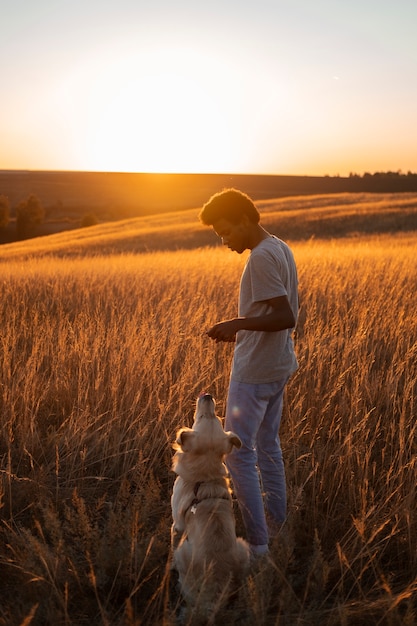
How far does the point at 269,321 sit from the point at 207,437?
0.62 metres

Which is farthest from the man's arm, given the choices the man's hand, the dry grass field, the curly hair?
the dry grass field

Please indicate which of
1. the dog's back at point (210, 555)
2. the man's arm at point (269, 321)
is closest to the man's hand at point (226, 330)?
the man's arm at point (269, 321)

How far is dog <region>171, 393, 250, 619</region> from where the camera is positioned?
247 centimetres

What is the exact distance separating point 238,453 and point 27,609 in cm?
121

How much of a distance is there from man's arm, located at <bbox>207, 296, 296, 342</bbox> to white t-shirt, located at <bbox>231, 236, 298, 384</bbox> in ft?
0.16

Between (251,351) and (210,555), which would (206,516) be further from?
(251,351)

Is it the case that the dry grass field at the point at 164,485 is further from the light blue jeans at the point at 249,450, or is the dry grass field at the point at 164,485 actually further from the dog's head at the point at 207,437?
the dog's head at the point at 207,437

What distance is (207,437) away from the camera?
2.56 meters

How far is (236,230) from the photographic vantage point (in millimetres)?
2871

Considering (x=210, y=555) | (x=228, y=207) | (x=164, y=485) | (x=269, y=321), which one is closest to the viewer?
(x=210, y=555)

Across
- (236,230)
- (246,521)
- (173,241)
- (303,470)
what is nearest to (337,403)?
(303,470)

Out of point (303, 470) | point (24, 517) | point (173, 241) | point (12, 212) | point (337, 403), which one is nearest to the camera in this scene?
point (24, 517)

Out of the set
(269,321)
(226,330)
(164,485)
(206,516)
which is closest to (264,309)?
(269,321)

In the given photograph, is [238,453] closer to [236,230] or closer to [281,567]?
[281,567]
